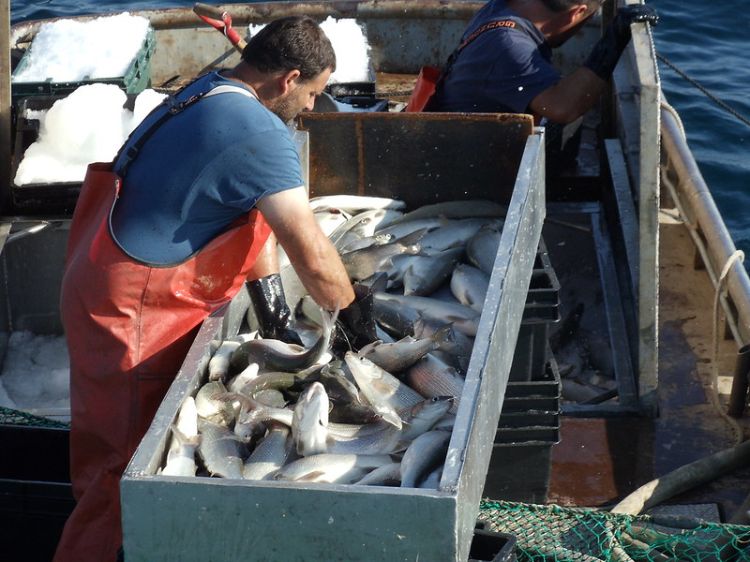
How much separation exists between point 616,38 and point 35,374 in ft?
11.9

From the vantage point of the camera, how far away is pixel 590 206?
21.3 ft

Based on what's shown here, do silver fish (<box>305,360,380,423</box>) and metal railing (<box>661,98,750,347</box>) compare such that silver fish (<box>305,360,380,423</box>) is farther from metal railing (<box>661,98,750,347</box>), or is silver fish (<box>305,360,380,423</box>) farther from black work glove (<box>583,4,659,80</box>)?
black work glove (<box>583,4,659,80</box>)

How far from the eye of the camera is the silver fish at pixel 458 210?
16.9 ft

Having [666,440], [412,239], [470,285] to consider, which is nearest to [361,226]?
[412,239]

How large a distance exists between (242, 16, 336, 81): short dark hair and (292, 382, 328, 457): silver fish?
1144 mm

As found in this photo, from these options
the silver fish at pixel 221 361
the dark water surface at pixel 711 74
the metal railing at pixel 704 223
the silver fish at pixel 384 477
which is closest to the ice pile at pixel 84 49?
the metal railing at pixel 704 223

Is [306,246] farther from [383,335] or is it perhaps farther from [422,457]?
[422,457]

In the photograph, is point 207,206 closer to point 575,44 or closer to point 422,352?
point 422,352

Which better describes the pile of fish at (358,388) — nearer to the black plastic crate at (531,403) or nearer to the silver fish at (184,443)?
the silver fish at (184,443)

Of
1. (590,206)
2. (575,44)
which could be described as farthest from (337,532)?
(575,44)

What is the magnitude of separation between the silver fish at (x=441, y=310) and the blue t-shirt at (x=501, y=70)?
1.44m

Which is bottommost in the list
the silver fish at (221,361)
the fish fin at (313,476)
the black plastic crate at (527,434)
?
the black plastic crate at (527,434)

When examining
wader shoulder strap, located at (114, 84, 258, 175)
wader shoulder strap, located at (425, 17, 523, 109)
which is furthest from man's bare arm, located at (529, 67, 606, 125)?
wader shoulder strap, located at (114, 84, 258, 175)

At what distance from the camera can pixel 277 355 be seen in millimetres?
3770
